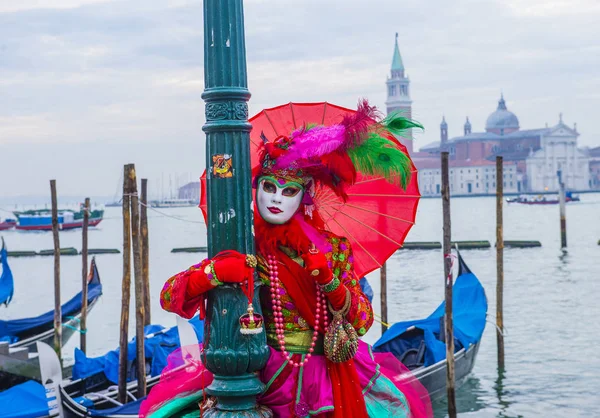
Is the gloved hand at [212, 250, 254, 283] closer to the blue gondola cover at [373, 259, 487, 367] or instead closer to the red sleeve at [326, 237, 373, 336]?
the red sleeve at [326, 237, 373, 336]

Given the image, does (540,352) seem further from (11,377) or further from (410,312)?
(11,377)

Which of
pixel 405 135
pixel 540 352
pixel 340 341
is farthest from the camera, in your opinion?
pixel 540 352

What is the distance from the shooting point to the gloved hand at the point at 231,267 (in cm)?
227

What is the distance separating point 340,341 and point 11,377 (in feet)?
17.5

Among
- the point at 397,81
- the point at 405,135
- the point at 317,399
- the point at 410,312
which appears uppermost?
the point at 397,81

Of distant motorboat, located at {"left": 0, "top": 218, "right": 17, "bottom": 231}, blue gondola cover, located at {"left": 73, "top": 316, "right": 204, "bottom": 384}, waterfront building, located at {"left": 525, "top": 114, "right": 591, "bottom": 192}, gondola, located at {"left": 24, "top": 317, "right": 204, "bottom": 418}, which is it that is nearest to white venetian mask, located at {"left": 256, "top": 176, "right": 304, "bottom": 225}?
gondola, located at {"left": 24, "top": 317, "right": 204, "bottom": 418}

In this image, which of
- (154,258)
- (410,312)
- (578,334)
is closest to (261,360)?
(578,334)

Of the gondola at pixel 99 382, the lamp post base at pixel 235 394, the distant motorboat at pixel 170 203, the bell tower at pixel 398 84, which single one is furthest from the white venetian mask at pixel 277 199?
the bell tower at pixel 398 84

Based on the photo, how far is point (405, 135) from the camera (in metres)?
2.71

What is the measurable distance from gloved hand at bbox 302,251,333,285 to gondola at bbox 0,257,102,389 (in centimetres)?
527

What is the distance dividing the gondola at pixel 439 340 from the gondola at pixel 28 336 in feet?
9.34

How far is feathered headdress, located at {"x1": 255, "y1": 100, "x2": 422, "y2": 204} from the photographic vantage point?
102 inches

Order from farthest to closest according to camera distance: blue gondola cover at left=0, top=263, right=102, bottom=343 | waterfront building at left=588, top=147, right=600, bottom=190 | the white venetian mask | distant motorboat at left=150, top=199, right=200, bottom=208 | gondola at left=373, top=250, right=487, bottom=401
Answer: waterfront building at left=588, top=147, right=600, bottom=190
distant motorboat at left=150, top=199, right=200, bottom=208
blue gondola cover at left=0, top=263, right=102, bottom=343
gondola at left=373, top=250, right=487, bottom=401
the white venetian mask

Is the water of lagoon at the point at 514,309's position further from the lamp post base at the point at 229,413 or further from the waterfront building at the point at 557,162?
the waterfront building at the point at 557,162
